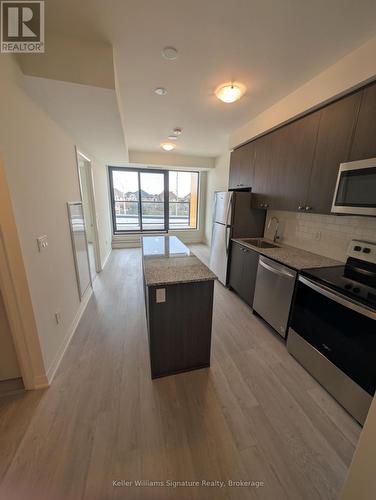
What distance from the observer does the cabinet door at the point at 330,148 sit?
1669 mm

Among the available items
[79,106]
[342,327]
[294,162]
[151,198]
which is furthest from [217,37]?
[151,198]

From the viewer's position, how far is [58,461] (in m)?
1.17

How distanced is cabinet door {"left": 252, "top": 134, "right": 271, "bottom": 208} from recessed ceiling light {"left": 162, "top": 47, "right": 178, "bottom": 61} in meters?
1.59

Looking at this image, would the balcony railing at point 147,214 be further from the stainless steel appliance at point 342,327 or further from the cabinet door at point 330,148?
the stainless steel appliance at point 342,327

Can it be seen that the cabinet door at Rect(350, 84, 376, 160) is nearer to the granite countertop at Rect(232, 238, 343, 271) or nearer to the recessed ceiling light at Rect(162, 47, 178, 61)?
the granite countertop at Rect(232, 238, 343, 271)

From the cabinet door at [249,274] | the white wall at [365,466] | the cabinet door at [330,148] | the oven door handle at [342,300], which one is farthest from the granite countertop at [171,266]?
the cabinet door at [330,148]

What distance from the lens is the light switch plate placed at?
1.55m

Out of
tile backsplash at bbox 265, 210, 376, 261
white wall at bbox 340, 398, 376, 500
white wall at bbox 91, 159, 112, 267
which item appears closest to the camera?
white wall at bbox 340, 398, 376, 500

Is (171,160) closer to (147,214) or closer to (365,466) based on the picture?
(147,214)

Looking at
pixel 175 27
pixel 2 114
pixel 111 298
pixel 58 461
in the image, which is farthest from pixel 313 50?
pixel 111 298

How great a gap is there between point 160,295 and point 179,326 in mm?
365

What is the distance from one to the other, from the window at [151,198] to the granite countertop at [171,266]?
3837 mm

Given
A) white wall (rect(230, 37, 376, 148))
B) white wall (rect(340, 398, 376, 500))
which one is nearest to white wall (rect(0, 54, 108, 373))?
white wall (rect(340, 398, 376, 500))

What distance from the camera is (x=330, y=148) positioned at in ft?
6.01
